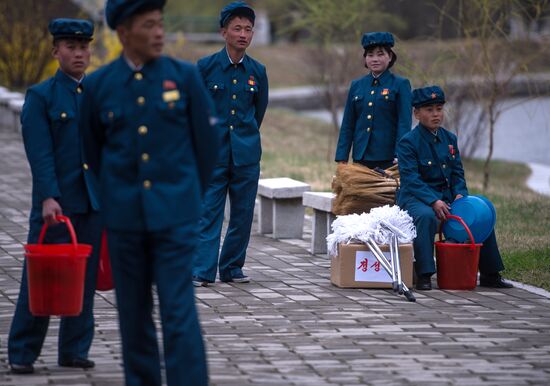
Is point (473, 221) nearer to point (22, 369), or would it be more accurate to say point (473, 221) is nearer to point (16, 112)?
point (22, 369)

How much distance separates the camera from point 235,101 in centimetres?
919

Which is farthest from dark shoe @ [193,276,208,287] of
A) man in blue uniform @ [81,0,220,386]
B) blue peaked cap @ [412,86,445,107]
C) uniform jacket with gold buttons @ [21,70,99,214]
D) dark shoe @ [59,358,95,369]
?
man in blue uniform @ [81,0,220,386]

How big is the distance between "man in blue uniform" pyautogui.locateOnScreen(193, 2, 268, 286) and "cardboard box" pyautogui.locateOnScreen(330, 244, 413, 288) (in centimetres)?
78

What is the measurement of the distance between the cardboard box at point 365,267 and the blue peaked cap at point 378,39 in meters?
1.62

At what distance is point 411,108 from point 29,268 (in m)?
4.28

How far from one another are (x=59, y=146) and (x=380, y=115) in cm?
373

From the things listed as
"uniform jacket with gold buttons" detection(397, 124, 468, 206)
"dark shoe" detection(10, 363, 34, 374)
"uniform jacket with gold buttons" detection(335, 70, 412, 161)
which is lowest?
"dark shoe" detection(10, 363, 34, 374)

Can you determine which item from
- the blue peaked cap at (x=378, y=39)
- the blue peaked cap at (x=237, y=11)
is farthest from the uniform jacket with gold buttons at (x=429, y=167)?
the blue peaked cap at (x=237, y=11)

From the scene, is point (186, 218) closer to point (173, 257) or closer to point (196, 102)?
point (173, 257)

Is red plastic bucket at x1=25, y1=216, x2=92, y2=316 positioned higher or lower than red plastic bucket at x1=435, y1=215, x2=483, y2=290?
higher

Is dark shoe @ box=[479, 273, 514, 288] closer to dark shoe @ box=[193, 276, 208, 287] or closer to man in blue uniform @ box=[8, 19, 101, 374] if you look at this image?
dark shoe @ box=[193, 276, 208, 287]

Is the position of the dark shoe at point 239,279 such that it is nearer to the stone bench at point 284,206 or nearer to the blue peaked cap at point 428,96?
the blue peaked cap at point 428,96

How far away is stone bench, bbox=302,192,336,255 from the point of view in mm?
10469

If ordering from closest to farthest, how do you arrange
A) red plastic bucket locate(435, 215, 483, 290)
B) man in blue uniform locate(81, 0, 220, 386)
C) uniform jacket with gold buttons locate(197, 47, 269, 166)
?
1. man in blue uniform locate(81, 0, 220, 386)
2. red plastic bucket locate(435, 215, 483, 290)
3. uniform jacket with gold buttons locate(197, 47, 269, 166)
